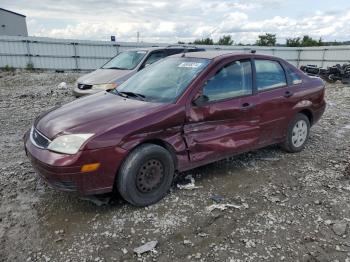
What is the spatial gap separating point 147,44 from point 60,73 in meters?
4.98

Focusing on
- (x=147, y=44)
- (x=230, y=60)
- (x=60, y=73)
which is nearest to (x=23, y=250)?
(x=230, y=60)

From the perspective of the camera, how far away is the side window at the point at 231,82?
4.20 m

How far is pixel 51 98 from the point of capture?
34.4 ft

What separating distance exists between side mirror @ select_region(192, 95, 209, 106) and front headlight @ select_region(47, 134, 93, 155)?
131 centimetres

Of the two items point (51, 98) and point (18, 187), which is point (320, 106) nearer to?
point (18, 187)

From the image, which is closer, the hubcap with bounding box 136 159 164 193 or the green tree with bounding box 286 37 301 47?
the hubcap with bounding box 136 159 164 193

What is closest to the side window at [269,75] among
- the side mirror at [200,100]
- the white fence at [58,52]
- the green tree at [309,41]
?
the side mirror at [200,100]

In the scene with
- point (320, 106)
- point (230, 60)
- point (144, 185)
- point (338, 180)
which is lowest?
point (338, 180)

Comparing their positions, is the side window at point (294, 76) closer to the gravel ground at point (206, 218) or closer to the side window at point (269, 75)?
the side window at point (269, 75)

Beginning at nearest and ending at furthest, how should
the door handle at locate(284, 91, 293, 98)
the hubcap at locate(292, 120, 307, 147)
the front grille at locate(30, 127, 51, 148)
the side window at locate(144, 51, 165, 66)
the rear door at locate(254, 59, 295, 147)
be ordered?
the front grille at locate(30, 127, 51, 148) < the rear door at locate(254, 59, 295, 147) < the door handle at locate(284, 91, 293, 98) < the hubcap at locate(292, 120, 307, 147) < the side window at locate(144, 51, 165, 66)

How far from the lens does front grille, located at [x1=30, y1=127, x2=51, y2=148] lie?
3521 mm

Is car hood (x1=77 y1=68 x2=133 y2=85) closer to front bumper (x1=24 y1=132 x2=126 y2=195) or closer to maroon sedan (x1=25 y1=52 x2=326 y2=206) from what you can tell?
maroon sedan (x1=25 y1=52 x2=326 y2=206)

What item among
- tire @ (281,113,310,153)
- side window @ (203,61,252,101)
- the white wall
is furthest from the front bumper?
the white wall

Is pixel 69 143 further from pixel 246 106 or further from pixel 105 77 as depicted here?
pixel 105 77
